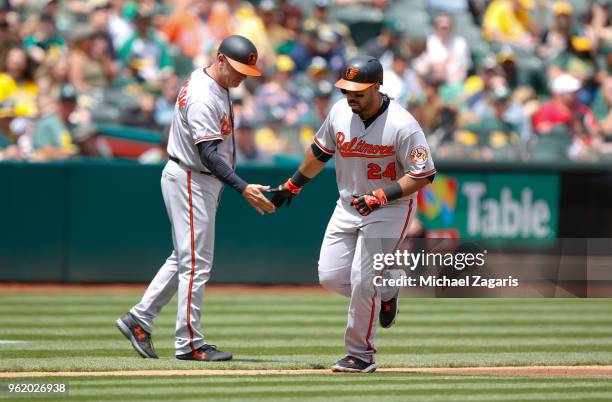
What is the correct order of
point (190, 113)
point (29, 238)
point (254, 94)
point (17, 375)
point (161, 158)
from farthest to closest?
point (254, 94)
point (161, 158)
point (29, 238)
point (190, 113)
point (17, 375)

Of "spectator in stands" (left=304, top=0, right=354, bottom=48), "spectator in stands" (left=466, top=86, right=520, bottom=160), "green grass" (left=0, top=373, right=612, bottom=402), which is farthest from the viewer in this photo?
"spectator in stands" (left=304, top=0, right=354, bottom=48)

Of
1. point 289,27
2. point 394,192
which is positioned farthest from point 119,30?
point 394,192

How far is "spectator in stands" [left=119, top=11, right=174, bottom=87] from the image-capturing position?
15.4m

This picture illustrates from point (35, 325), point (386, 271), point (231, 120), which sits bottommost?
point (35, 325)

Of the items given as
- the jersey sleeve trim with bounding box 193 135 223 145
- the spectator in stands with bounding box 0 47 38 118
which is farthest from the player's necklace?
the spectator in stands with bounding box 0 47 38 118

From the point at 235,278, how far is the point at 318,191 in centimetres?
132

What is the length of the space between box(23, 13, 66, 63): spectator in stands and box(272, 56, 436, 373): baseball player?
8.33m

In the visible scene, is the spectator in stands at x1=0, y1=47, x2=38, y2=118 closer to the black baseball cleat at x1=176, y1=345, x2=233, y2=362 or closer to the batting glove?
the black baseball cleat at x1=176, y1=345, x2=233, y2=362

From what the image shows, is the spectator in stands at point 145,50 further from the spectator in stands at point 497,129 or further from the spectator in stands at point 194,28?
the spectator in stands at point 497,129

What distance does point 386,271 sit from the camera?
282 inches

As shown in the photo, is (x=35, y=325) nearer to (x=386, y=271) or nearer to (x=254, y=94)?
(x=386, y=271)

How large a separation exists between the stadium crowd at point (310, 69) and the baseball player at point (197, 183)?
5.52 m

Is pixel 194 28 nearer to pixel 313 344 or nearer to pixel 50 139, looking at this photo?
pixel 50 139

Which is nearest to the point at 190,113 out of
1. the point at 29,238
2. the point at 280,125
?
the point at 29,238
